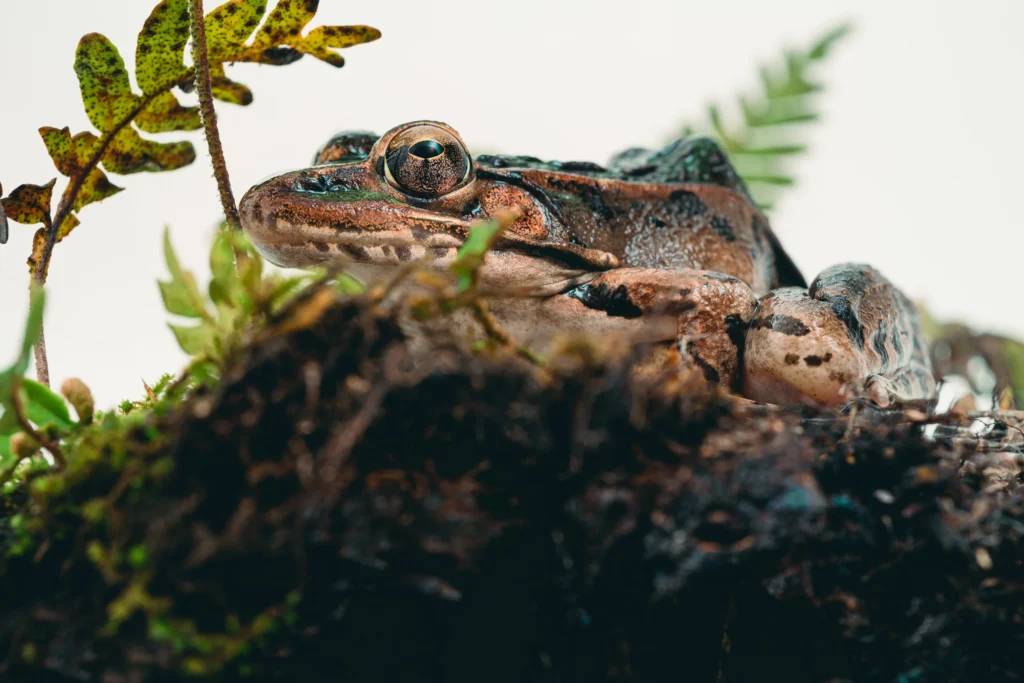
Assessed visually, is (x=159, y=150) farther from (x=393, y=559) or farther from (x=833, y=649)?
(x=833, y=649)

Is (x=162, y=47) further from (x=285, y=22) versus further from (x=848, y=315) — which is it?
(x=848, y=315)

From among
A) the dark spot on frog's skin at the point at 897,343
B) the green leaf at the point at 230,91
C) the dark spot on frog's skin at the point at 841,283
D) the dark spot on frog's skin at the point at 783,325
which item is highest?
the green leaf at the point at 230,91

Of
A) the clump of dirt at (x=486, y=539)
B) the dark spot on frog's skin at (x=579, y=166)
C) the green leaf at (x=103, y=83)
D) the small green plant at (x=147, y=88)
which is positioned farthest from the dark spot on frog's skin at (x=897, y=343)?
the green leaf at (x=103, y=83)

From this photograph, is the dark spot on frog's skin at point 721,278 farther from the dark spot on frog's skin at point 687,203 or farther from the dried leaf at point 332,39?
the dried leaf at point 332,39

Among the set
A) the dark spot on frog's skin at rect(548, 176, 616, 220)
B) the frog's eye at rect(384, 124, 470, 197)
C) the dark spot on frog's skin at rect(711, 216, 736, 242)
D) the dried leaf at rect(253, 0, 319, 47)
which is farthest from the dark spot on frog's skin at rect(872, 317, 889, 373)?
the dried leaf at rect(253, 0, 319, 47)

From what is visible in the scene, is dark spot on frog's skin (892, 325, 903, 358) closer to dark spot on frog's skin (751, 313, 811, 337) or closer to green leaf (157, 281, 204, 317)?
Result: dark spot on frog's skin (751, 313, 811, 337)
